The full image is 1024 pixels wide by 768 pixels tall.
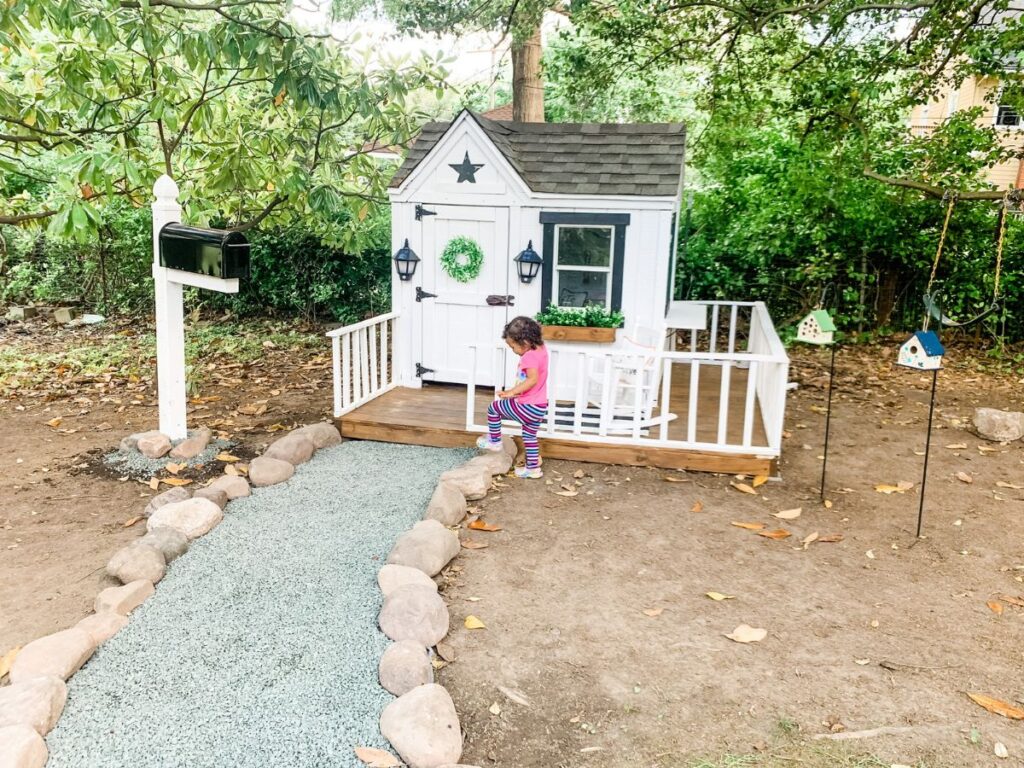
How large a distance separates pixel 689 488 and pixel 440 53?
4312 mm

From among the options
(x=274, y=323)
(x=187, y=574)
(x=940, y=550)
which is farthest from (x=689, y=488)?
(x=274, y=323)

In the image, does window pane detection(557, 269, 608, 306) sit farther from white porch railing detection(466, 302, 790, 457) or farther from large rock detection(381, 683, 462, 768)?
large rock detection(381, 683, 462, 768)

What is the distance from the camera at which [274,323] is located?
12.7 meters

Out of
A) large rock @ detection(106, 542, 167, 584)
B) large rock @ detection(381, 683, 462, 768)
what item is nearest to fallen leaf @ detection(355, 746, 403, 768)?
large rock @ detection(381, 683, 462, 768)

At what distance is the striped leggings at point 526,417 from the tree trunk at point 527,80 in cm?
701

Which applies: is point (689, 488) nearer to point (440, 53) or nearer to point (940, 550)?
point (940, 550)

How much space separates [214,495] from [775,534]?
11.8 feet

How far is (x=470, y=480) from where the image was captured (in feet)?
18.5

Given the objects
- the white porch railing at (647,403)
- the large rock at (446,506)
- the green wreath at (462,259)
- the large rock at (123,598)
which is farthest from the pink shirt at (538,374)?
the large rock at (123,598)

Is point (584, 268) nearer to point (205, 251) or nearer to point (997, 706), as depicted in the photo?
point (205, 251)

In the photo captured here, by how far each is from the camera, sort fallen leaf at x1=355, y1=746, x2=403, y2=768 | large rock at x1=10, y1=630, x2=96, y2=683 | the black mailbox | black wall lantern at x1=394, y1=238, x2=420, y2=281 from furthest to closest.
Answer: black wall lantern at x1=394, y1=238, x2=420, y2=281, the black mailbox, large rock at x1=10, y1=630, x2=96, y2=683, fallen leaf at x1=355, y1=746, x2=403, y2=768

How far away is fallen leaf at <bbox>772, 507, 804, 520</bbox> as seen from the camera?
546cm

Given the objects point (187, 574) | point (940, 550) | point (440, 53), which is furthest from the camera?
point (440, 53)

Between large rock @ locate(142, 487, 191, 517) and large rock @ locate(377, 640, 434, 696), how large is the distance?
236cm
